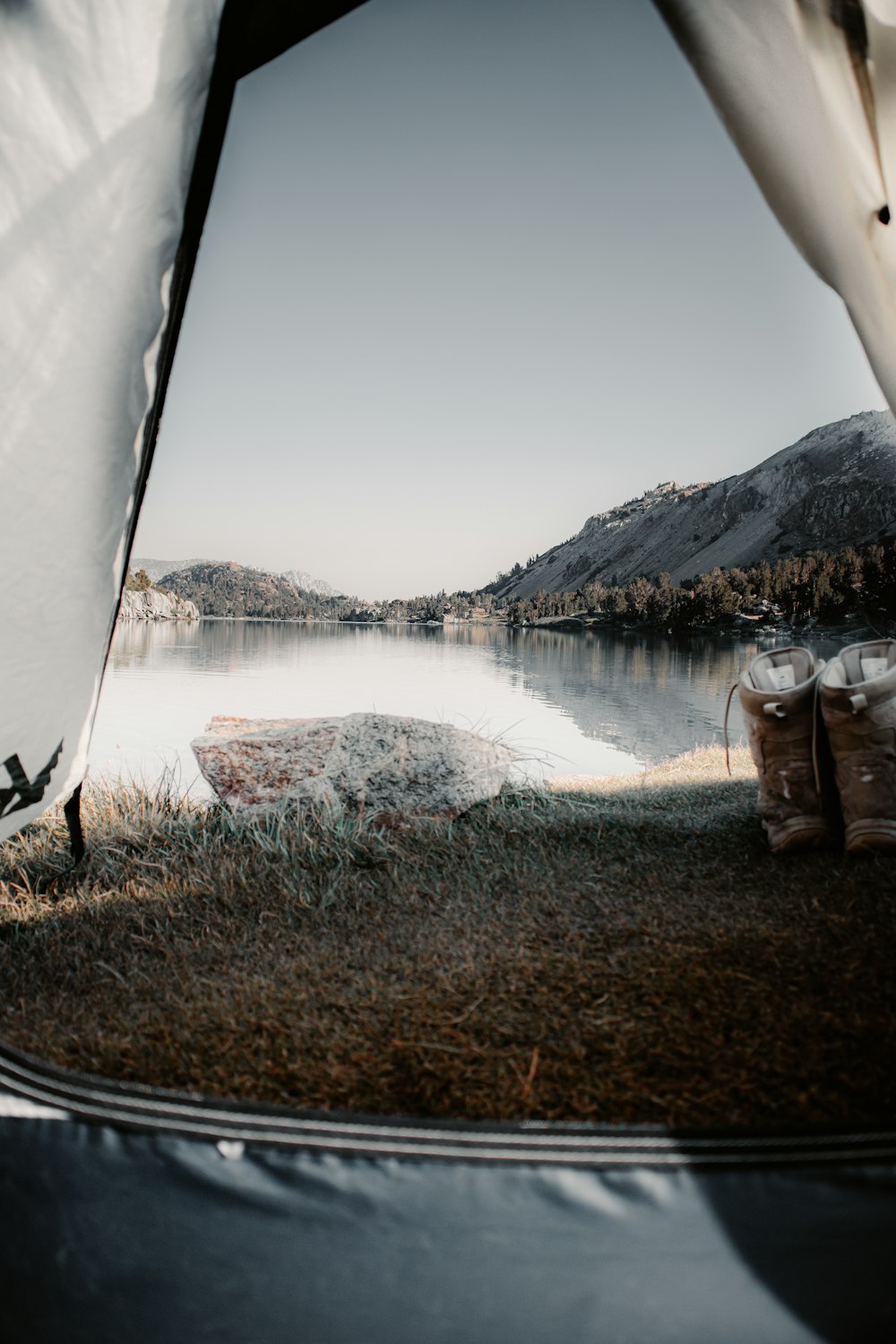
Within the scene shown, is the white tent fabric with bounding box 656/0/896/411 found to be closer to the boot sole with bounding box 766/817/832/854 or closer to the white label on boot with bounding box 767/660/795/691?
the white label on boot with bounding box 767/660/795/691

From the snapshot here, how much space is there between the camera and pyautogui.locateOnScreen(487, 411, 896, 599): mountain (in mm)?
8570

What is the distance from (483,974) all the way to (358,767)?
1.40 metres

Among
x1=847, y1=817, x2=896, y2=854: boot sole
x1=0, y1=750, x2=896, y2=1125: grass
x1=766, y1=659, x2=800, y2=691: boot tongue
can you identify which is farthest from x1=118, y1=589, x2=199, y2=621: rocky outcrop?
x1=847, y1=817, x2=896, y2=854: boot sole

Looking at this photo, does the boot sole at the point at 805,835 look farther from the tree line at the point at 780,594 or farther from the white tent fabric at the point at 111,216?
the tree line at the point at 780,594

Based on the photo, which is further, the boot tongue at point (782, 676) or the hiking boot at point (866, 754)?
the boot tongue at point (782, 676)

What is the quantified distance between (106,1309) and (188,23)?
180cm

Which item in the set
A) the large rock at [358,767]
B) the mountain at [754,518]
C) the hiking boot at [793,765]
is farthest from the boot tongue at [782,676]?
the mountain at [754,518]

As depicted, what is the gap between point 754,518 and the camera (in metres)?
11.7

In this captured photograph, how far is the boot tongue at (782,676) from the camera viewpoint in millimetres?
1886

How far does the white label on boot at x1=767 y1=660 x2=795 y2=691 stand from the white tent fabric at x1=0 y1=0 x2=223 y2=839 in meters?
1.70

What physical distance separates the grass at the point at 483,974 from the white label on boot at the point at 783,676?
1.46 feet

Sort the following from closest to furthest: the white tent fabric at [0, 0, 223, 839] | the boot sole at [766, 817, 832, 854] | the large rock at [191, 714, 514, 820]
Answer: the white tent fabric at [0, 0, 223, 839]
the boot sole at [766, 817, 832, 854]
the large rock at [191, 714, 514, 820]

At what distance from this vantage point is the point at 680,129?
8.18 feet

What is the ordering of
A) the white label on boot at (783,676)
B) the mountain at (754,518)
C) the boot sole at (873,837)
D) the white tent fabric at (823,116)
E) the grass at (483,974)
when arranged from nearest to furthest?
the grass at (483,974) → the white tent fabric at (823,116) → the boot sole at (873,837) → the white label on boot at (783,676) → the mountain at (754,518)
